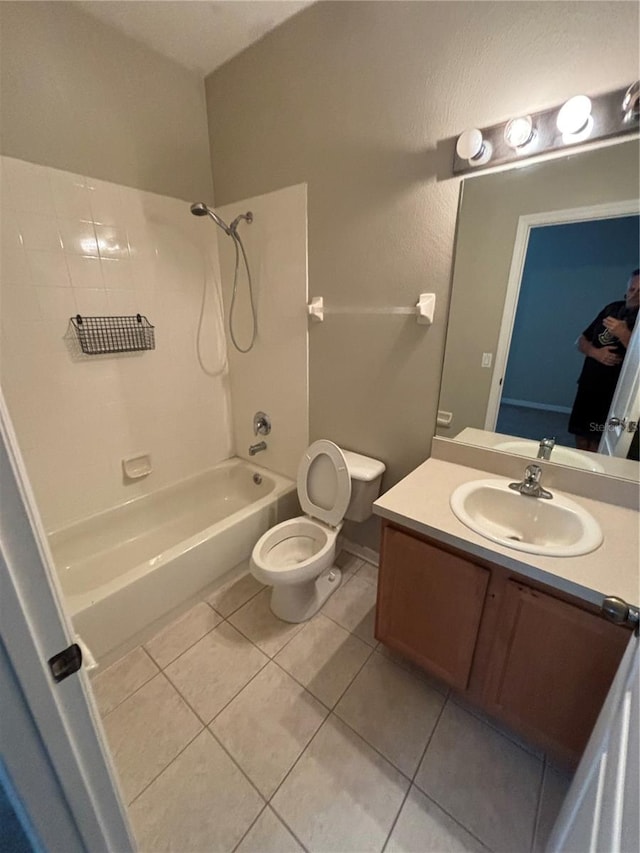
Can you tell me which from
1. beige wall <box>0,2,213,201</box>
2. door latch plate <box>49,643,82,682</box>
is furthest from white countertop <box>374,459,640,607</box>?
beige wall <box>0,2,213,201</box>

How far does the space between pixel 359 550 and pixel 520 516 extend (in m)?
1.06

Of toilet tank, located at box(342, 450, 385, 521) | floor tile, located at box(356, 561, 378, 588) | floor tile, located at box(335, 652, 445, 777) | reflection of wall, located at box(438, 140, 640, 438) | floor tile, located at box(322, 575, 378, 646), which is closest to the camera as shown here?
reflection of wall, located at box(438, 140, 640, 438)

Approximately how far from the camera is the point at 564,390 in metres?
1.31

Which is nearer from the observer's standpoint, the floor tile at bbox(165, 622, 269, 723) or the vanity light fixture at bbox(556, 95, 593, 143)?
the vanity light fixture at bbox(556, 95, 593, 143)

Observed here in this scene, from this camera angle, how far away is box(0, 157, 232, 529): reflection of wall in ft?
A: 5.15

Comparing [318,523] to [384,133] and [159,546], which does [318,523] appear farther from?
Answer: [384,133]

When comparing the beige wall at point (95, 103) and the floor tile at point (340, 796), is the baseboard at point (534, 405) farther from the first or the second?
the beige wall at point (95, 103)

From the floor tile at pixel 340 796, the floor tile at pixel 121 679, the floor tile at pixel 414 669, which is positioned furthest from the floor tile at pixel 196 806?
the floor tile at pixel 414 669

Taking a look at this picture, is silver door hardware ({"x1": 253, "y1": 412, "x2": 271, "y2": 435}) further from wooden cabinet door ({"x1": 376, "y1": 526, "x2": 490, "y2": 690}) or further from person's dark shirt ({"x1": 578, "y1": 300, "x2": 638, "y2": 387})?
person's dark shirt ({"x1": 578, "y1": 300, "x2": 638, "y2": 387})

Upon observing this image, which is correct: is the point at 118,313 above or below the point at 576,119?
below

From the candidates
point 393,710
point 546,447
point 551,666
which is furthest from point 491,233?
point 393,710

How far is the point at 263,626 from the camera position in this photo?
67.1 inches

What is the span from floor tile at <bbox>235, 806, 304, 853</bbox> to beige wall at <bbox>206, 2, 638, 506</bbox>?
1335mm

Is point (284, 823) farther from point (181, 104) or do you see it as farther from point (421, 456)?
point (181, 104)
